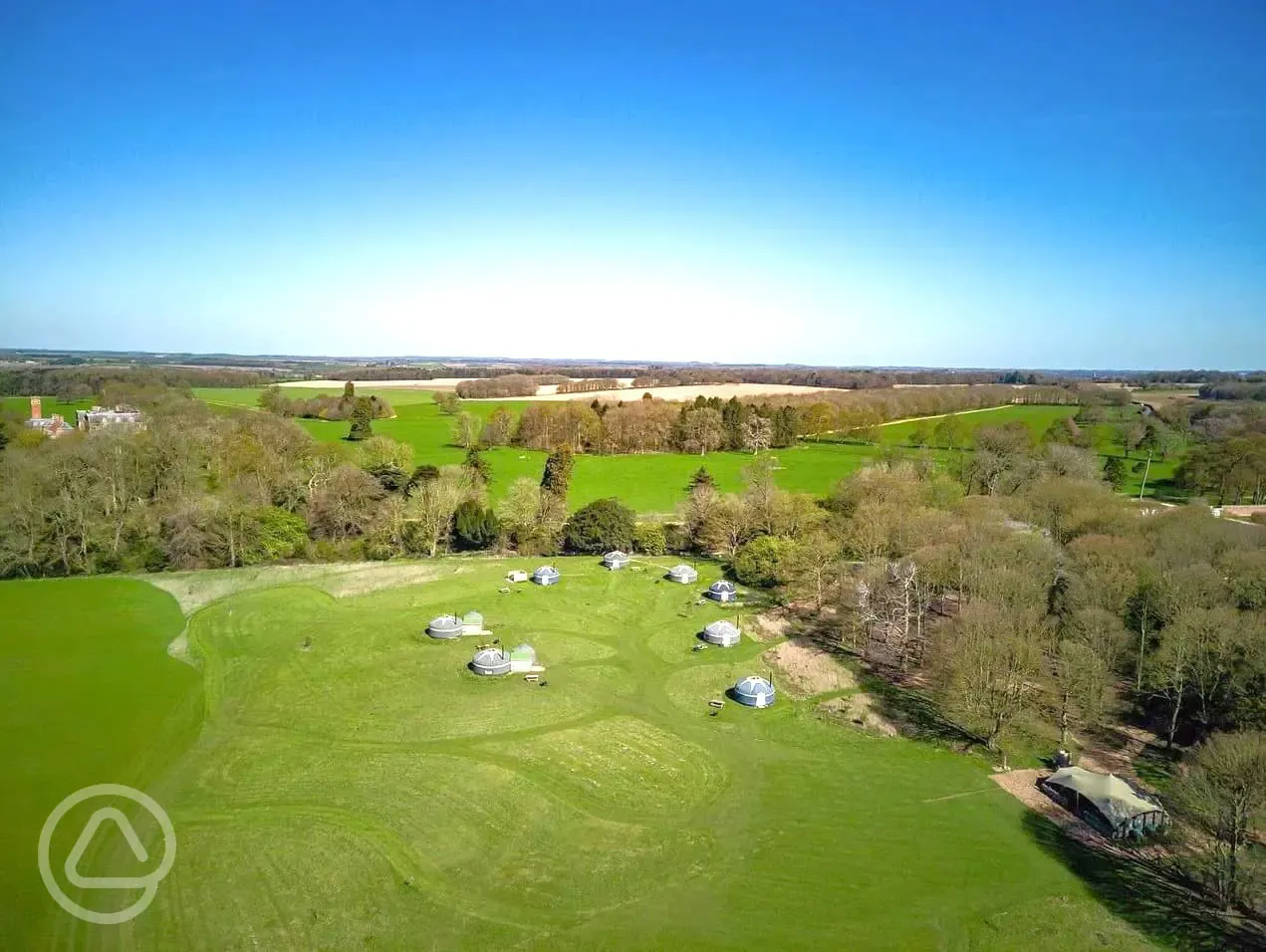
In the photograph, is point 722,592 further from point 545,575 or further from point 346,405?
point 346,405

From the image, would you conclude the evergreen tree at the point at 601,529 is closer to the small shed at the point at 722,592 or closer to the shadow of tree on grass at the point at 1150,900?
the small shed at the point at 722,592

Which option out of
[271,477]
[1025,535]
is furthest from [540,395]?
[1025,535]

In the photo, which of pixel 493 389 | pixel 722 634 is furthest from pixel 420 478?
pixel 493 389

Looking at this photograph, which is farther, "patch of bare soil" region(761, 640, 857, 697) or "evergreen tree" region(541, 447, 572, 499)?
"evergreen tree" region(541, 447, 572, 499)

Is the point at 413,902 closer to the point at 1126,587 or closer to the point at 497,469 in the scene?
the point at 1126,587

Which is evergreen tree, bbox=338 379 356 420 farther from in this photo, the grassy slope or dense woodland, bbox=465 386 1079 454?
the grassy slope

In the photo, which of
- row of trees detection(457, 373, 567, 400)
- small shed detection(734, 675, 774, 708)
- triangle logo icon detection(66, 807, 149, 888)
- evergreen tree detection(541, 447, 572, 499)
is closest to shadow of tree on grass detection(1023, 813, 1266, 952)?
small shed detection(734, 675, 774, 708)

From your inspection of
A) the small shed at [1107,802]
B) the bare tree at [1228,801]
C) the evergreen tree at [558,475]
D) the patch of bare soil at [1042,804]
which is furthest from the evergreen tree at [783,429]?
the bare tree at [1228,801]
